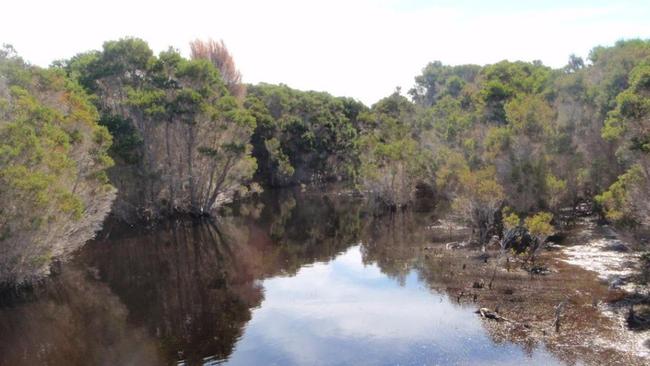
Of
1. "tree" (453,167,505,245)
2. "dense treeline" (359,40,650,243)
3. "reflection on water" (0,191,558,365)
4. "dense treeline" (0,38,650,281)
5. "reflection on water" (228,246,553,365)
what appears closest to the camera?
"reflection on water" (228,246,553,365)

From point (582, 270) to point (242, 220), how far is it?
3761cm

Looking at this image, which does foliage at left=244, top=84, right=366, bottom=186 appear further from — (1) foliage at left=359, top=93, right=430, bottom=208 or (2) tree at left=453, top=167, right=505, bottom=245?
(2) tree at left=453, top=167, right=505, bottom=245

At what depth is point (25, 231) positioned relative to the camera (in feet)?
95.6

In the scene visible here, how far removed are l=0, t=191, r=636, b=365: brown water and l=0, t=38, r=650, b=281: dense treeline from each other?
397cm

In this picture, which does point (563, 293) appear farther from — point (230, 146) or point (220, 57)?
point (220, 57)

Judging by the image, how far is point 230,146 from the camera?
54.8 meters

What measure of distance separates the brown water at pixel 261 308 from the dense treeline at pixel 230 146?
13.0ft

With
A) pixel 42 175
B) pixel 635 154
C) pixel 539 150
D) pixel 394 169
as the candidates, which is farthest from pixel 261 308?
pixel 394 169

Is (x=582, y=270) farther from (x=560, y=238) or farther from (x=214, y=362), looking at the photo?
(x=214, y=362)

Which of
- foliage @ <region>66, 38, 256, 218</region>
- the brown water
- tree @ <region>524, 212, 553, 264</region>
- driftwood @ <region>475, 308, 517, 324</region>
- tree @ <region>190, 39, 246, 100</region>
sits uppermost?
tree @ <region>190, 39, 246, 100</region>

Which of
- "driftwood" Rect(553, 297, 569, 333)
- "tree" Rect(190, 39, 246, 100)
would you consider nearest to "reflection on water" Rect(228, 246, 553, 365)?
"driftwood" Rect(553, 297, 569, 333)

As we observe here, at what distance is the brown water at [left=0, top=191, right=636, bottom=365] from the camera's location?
23.0 m

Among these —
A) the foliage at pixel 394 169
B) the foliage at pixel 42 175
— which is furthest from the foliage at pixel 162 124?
the foliage at pixel 394 169

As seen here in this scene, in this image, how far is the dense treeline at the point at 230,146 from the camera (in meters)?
30.1
